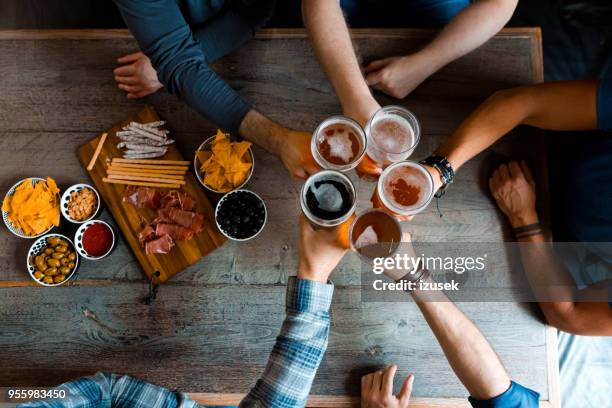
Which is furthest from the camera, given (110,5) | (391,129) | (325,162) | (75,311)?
(110,5)

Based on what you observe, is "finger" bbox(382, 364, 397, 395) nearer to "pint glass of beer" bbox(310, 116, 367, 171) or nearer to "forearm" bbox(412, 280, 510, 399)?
"forearm" bbox(412, 280, 510, 399)

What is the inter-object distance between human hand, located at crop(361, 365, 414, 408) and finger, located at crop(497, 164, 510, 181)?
0.72 meters

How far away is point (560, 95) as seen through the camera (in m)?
1.39

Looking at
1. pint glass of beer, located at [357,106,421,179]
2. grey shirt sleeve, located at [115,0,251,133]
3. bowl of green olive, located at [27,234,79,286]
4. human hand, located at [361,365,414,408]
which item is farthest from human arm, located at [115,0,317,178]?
human hand, located at [361,365,414,408]

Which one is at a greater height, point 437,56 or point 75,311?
point 437,56

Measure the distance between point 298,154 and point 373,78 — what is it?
44cm

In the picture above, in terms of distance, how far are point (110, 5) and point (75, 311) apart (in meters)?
1.67

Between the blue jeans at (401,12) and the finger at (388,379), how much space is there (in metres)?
1.38

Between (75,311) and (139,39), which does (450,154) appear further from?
(75,311)

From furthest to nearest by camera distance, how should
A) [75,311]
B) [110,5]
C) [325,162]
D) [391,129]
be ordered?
[110,5]
[75,311]
[391,129]
[325,162]

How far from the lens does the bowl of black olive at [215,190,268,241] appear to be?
1.41 m

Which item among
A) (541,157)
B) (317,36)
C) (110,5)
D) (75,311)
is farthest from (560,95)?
(110,5)

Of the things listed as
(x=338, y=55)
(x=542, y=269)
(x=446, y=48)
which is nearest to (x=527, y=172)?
(x=542, y=269)

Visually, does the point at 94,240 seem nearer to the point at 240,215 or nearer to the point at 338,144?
the point at 240,215
